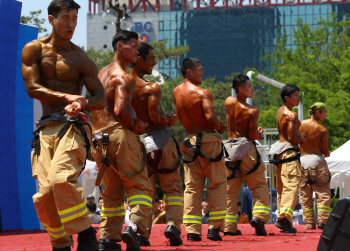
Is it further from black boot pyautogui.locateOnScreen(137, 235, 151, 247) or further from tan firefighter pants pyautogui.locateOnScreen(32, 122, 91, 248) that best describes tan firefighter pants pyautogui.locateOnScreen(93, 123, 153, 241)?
tan firefighter pants pyautogui.locateOnScreen(32, 122, 91, 248)

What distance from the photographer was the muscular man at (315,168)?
32.0ft

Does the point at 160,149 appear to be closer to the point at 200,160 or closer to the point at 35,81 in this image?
the point at 200,160

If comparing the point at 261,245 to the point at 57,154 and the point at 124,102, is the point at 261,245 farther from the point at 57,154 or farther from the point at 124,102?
the point at 57,154

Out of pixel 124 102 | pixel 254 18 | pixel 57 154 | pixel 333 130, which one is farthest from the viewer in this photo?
pixel 254 18

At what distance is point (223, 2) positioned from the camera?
102938mm

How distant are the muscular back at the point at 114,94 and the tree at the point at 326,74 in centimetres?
2223

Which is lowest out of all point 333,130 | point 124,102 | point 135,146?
point 333,130

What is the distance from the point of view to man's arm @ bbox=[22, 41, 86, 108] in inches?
178

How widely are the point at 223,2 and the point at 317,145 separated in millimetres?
96107

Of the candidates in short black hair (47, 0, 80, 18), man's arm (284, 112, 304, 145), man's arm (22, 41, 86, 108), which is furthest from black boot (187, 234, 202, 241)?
short black hair (47, 0, 80, 18)

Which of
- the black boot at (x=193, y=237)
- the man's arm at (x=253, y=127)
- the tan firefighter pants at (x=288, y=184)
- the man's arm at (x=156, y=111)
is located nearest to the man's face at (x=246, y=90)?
the man's arm at (x=253, y=127)

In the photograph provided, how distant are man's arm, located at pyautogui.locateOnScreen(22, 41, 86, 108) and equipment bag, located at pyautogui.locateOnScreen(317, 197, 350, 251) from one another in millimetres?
2161

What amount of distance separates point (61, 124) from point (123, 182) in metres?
1.04

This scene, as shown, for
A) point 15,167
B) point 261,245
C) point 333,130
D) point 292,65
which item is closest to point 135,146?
point 261,245
